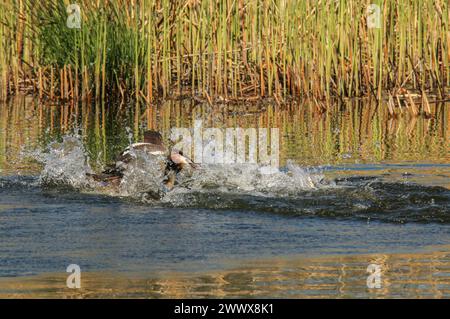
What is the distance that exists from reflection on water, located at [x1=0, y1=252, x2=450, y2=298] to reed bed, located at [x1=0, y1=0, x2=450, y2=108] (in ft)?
28.7

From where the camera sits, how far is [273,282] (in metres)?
6.26

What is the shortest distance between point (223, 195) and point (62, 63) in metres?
7.84

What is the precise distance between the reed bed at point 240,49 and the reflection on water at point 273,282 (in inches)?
344

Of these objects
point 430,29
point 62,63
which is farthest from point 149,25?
point 430,29

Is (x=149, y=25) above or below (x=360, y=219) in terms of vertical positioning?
above

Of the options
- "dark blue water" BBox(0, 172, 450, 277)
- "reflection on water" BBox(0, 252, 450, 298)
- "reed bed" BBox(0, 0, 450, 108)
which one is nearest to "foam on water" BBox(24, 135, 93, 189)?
"dark blue water" BBox(0, 172, 450, 277)

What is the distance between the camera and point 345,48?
15898 millimetres

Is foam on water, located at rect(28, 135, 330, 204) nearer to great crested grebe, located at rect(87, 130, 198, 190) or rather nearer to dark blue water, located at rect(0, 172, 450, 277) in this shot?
great crested grebe, located at rect(87, 130, 198, 190)

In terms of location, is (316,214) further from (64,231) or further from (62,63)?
(62,63)

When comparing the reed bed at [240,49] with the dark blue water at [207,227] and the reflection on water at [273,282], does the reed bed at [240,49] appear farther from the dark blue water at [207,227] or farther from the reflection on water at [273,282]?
the reflection on water at [273,282]

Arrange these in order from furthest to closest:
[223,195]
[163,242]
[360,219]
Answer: [223,195] < [360,219] < [163,242]

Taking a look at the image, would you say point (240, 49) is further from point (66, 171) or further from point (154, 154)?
point (154, 154)

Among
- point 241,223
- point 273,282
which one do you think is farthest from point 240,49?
point 273,282

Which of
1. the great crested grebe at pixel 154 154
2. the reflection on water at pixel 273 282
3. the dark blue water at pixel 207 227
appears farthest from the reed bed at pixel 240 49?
the reflection on water at pixel 273 282
